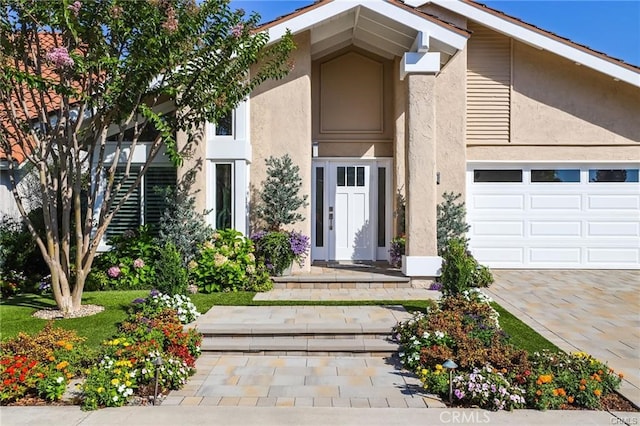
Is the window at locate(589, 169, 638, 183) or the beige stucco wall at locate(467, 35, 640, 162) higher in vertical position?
the beige stucco wall at locate(467, 35, 640, 162)

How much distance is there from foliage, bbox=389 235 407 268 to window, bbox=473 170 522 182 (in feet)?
9.23

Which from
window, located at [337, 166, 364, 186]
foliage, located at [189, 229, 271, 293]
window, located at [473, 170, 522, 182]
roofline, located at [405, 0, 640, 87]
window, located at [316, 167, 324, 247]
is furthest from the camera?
window, located at [473, 170, 522, 182]

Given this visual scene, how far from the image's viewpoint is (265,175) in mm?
10062

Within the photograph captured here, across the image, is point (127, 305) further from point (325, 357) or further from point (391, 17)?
point (391, 17)

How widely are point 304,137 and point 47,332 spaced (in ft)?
20.0

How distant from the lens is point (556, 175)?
11609 millimetres

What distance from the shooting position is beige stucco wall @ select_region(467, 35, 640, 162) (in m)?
11.4

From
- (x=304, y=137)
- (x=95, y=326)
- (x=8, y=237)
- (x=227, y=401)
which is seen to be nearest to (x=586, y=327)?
(x=227, y=401)

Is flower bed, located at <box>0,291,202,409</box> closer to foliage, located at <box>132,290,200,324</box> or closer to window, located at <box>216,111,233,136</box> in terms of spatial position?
foliage, located at <box>132,290,200,324</box>

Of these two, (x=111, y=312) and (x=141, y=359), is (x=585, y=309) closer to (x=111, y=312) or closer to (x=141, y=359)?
(x=141, y=359)

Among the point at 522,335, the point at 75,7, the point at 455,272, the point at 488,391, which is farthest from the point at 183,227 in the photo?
the point at 488,391

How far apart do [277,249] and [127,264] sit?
9.65ft

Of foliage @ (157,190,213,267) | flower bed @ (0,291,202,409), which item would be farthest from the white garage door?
flower bed @ (0,291,202,409)

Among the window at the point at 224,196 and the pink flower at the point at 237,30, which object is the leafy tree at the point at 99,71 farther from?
the window at the point at 224,196
